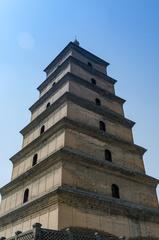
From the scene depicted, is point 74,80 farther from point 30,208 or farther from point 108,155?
point 30,208

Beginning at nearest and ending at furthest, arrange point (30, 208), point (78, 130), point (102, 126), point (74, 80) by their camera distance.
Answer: point (30, 208) → point (78, 130) → point (102, 126) → point (74, 80)

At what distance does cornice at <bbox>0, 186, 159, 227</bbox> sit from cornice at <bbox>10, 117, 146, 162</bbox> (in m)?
3.86

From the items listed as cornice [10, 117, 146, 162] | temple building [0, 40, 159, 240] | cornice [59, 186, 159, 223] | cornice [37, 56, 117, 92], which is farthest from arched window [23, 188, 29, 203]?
cornice [37, 56, 117, 92]

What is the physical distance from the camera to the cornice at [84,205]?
501 inches

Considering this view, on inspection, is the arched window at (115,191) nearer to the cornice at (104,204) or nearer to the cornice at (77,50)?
the cornice at (104,204)

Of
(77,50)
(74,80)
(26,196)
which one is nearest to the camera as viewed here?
(26,196)

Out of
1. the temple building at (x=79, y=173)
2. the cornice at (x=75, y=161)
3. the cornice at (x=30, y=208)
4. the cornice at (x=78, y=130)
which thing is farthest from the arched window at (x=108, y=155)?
the cornice at (x=30, y=208)

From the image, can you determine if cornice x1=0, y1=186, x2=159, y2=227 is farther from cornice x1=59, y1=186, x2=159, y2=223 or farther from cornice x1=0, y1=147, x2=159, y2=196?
cornice x1=0, y1=147, x2=159, y2=196

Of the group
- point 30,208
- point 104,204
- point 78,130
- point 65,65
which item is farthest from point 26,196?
point 65,65

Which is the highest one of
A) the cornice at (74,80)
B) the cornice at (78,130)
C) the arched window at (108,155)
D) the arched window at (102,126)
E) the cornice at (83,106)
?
the cornice at (74,80)

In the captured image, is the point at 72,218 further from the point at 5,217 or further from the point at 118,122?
the point at 118,122

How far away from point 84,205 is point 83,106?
6890mm

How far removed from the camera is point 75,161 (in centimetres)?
1441

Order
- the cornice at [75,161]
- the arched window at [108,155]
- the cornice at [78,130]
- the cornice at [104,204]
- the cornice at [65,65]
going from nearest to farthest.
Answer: the cornice at [104,204]
the cornice at [75,161]
the cornice at [78,130]
the arched window at [108,155]
the cornice at [65,65]
